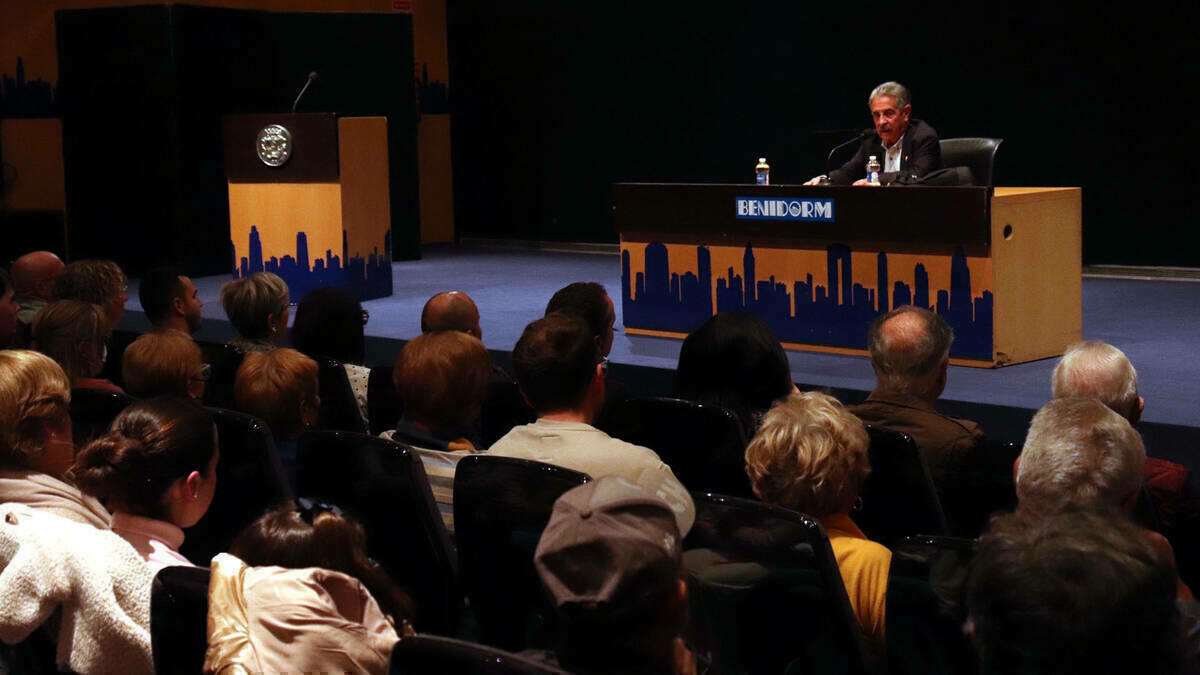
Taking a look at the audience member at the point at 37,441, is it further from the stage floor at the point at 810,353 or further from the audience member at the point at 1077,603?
the stage floor at the point at 810,353

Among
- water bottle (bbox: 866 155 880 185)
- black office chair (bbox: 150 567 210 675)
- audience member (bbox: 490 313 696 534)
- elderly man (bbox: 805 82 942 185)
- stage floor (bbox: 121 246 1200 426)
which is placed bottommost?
stage floor (bbox: 121 246 1200 426)

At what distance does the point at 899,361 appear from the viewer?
3.12 metres

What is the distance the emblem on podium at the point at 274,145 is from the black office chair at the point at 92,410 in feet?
15.6

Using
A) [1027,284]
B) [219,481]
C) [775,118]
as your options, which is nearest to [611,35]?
[775,118]

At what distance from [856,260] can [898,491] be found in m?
3.34

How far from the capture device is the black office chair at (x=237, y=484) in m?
2.81

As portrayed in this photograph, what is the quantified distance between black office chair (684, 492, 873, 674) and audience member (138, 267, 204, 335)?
2776mm

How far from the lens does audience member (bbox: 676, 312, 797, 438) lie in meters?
3.21

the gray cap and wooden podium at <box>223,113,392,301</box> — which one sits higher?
wooden podium at <box>223,113,392,301</box>

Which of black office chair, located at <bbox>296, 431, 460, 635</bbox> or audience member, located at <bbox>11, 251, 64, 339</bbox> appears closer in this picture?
black office chair, located at <bbox>296, 431, 460, 635</bbox>

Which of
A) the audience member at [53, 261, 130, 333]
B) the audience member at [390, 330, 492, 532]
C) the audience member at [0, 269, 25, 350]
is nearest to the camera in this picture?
the audience member at [390, 330, 492, 532]

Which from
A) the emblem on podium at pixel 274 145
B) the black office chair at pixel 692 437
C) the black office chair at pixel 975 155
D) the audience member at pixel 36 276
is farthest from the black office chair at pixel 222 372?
the emblem on podium at pixel 274 145

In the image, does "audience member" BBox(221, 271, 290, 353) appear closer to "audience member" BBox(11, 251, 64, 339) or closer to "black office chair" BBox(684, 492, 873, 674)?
"audience member" BBox(11, 251, 64, 339)

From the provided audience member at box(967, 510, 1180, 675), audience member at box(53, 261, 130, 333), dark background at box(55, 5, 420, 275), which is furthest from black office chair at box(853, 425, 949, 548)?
dark background at box(55, 5, 420, 275)
